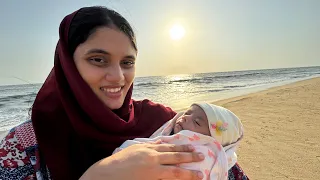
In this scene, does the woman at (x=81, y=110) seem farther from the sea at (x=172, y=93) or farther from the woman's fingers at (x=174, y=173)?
the sea at (x=172, y=93)

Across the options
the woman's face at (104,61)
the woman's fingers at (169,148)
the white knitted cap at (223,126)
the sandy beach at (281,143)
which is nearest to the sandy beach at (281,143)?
the sandy beach at (281,143)

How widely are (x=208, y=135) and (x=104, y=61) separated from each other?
0.86m

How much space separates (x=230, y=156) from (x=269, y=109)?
265 inches

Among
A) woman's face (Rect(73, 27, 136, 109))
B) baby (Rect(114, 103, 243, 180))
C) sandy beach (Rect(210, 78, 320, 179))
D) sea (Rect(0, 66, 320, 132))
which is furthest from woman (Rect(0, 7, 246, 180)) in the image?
sandy beach (Rect(210, 78, 320, 179))

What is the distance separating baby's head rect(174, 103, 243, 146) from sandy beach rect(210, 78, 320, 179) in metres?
2.20

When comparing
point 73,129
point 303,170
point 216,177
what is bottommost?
point 303,170

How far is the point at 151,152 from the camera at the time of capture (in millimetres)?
1174

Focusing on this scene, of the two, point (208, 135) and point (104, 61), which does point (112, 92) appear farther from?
point (208, 135)

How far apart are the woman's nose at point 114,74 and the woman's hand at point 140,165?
0.43 metres

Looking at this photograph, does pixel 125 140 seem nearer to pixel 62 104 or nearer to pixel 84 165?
pixel 84 165

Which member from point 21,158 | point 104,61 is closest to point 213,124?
point 104,61

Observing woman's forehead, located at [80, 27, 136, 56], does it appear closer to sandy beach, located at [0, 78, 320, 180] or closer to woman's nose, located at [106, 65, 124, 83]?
woman's nose, located at [106, 65, 124, 83]

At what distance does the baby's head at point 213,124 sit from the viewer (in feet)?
6.12

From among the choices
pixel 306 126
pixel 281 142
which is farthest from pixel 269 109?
pixel 281 142
